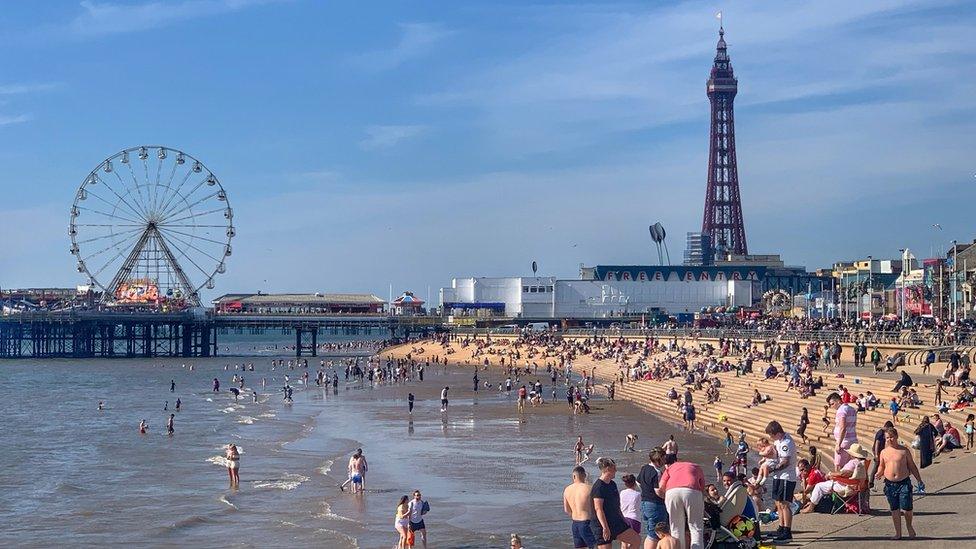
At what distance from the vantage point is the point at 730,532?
36.0 feet

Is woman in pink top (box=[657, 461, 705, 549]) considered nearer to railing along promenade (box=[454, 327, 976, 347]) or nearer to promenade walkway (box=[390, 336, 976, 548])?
promenade walkway (box=[390, 336, 976, 548])

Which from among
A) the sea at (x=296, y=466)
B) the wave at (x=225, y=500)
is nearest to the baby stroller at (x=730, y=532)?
the sea at (x=296, y=466)

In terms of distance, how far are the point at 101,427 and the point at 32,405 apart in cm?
1274

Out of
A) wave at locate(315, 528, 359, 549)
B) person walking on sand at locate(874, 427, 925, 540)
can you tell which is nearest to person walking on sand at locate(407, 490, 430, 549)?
wave at locate(315, 528, 359, 549)

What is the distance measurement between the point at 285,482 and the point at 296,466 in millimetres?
2557

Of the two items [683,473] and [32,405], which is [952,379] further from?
[32,405]

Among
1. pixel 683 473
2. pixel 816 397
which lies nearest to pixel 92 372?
pixel 816 397

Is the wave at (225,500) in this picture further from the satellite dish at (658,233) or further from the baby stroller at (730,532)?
the satellite dish at (658,233)

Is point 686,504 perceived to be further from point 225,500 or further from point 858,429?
point 858,429

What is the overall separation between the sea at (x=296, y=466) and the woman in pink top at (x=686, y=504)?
21.0ft

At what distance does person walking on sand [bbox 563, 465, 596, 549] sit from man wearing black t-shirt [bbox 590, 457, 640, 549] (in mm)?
54

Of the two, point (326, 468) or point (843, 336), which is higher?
point (843, 336)

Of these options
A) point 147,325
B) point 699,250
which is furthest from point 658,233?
point 147,325

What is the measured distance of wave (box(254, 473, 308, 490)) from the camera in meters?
22.8
